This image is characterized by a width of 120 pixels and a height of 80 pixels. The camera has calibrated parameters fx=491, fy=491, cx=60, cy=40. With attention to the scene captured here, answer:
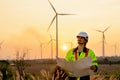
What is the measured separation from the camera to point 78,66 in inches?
423

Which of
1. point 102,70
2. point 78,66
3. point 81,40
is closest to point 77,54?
point 81,40

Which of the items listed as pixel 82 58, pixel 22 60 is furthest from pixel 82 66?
pixel 22 60

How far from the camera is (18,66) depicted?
374 inches

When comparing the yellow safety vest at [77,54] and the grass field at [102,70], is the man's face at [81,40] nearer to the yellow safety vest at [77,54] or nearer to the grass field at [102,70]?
the yellow safety vest at [77,54]

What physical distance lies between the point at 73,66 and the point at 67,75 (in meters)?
0.31

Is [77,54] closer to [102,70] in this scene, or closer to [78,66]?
[78,66]

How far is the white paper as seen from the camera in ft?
35.2

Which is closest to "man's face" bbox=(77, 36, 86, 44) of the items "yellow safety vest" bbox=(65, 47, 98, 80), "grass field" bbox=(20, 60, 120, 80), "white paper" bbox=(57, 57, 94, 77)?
"yellow safety vest" bbox=(65, 47, 98, 80)

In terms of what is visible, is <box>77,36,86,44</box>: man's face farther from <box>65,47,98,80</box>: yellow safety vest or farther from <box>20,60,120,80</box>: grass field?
<box>20,60,120,80</box>: grass field

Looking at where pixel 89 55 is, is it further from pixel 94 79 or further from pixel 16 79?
pixel 16 79

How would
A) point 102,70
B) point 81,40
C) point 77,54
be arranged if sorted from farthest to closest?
point 102,70
point 77,54
point 81,40

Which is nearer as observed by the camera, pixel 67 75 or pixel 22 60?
pixel 22 60

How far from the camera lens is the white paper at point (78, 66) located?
10727 millimetres

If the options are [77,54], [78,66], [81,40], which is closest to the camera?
[78,66]
